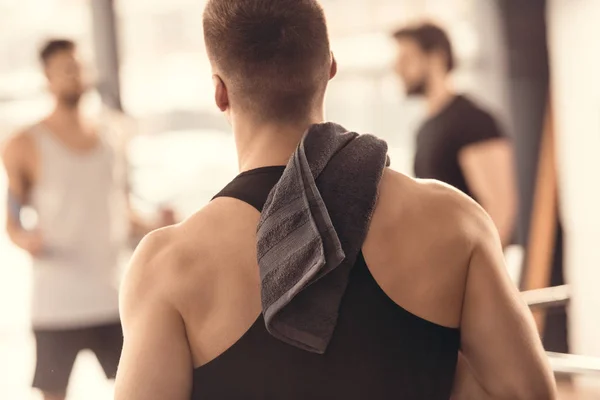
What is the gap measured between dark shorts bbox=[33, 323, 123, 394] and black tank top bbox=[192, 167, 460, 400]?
152 cm

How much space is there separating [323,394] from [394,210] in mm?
212

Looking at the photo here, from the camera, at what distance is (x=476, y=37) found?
3611mm

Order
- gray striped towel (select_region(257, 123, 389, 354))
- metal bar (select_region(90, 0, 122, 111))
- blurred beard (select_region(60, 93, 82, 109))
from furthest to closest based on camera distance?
metal bar (select_region(90, 0, 122, 111))
blurred beard (select_region(60, 93, 82, 109))
gray striped towel (select_region(257, 123, 389, 354))

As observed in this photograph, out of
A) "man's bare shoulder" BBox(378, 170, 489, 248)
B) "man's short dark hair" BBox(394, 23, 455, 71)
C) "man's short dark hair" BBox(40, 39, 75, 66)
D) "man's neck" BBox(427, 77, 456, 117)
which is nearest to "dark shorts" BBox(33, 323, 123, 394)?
"man's short dark hair" BBox(40, 39, 75, 66)

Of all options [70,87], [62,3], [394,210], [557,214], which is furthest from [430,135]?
[62,3]

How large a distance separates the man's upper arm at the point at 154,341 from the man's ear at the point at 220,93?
20 cm

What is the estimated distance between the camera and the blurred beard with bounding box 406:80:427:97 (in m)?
2.49

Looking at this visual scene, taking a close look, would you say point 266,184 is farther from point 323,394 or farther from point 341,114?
point 341,114

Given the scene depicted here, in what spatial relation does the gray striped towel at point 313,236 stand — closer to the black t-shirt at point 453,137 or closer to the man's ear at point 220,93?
the man's ear at point 220,93

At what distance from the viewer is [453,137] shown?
2.33 metres

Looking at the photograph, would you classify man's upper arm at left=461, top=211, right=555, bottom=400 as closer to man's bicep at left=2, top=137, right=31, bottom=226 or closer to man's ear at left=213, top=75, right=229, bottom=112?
man's ear at left=213, top=75, right=229, bottom=112

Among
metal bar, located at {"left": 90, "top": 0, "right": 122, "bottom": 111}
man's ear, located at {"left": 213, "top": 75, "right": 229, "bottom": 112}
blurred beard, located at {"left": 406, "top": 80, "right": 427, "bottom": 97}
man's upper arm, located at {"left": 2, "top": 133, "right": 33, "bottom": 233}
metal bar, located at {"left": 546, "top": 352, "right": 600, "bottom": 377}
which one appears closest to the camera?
man's ear, located at {"left": 213, "top": 75, "right": 229, "bottom": 112}

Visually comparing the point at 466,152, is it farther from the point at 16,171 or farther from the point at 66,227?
the point at 16,171

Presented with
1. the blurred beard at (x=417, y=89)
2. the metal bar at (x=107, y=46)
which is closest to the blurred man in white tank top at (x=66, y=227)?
the metal bar at (x=107, y=46)
